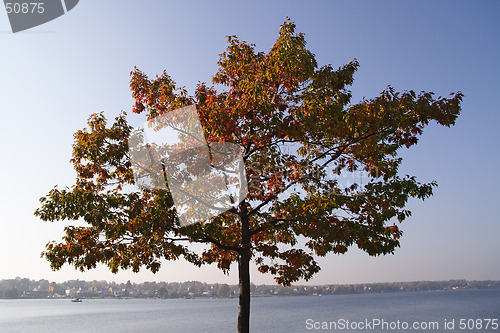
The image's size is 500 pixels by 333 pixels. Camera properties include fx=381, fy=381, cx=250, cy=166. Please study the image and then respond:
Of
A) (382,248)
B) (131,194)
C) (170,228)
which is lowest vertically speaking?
(382,248)

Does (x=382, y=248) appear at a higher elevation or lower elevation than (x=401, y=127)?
lower

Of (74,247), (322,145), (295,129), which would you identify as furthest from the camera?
(322,145)

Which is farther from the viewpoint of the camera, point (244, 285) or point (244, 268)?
point (244, 268)

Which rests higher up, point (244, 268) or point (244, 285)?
point (244, 268)

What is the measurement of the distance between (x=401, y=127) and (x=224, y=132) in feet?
17.5

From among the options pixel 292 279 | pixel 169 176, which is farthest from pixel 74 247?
pixel 292 279

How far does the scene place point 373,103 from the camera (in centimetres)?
1179

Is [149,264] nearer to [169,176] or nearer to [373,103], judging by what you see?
[169,176]

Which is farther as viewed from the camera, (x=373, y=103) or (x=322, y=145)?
(x=322, y=145)

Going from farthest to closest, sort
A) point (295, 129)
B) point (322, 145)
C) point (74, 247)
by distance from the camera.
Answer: point (322, 145) < point (74, 247) < point (295, 129)

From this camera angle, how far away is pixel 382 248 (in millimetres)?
11602

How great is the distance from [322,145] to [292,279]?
16.1 ft

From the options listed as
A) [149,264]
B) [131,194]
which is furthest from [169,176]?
[149,264]

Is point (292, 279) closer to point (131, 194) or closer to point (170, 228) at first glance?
point (170, 228)
